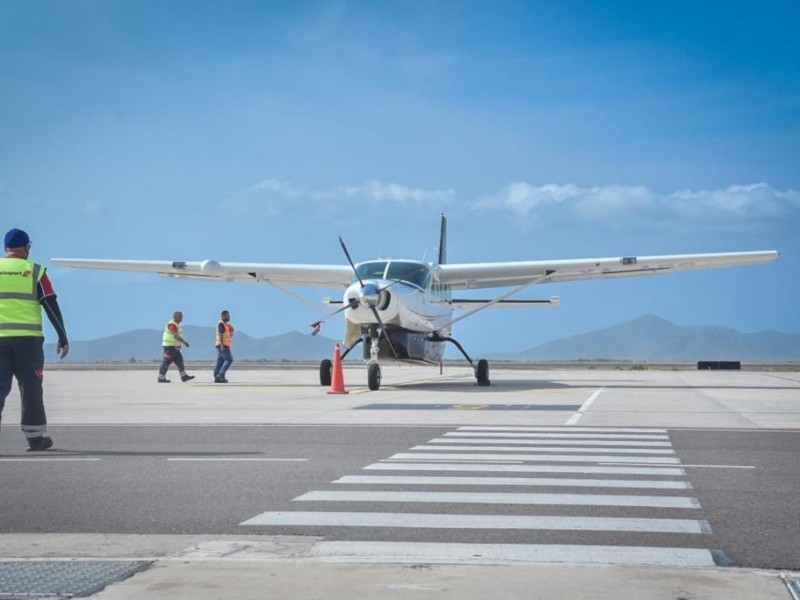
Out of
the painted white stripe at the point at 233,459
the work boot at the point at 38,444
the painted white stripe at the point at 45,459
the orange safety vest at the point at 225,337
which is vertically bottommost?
the painted white stripe at the point at 233,459

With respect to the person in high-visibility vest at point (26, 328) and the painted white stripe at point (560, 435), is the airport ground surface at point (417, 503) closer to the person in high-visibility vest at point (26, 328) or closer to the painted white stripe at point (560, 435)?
the painted white stripe at point (560, 435)

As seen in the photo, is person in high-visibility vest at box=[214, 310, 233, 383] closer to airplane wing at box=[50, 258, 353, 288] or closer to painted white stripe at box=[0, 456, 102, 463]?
airplane wing at box=[50, 258, 353, 288]

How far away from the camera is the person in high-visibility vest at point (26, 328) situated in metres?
10.2

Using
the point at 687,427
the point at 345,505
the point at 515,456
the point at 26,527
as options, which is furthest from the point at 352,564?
the point at 687,427

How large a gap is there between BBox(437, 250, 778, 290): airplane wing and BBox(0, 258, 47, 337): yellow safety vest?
18.7m

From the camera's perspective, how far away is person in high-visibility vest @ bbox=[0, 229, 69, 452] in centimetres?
1016

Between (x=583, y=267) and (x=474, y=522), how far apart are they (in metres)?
22.1

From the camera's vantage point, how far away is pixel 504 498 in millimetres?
7301

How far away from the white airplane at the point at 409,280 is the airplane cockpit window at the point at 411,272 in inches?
1.0

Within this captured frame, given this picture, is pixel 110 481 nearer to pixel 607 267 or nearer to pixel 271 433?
pixel 271 433

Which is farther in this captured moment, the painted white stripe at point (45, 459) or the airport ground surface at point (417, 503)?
the painted white stripe at point (45, 459)

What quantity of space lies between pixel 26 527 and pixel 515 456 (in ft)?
16.2

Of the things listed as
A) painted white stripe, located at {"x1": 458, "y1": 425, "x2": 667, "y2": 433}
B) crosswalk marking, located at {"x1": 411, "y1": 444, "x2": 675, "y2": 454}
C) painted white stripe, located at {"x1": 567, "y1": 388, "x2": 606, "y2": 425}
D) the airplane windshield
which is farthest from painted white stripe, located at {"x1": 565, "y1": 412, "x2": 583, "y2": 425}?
the airplane windshield

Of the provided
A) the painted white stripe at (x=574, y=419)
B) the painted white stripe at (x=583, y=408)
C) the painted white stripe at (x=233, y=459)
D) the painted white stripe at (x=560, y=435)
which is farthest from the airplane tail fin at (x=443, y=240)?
the painted white stripe at (x=233, y=459)
